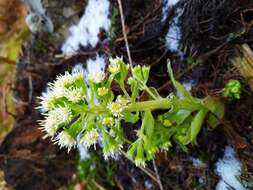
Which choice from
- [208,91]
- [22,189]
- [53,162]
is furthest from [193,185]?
[22,189]

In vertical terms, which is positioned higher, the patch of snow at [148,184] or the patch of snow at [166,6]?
the patch of snow at [166,6]

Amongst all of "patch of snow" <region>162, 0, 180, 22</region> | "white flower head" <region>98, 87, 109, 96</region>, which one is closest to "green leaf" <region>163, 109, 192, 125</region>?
"white flower head" <region>98, 87, 109, 96</region>

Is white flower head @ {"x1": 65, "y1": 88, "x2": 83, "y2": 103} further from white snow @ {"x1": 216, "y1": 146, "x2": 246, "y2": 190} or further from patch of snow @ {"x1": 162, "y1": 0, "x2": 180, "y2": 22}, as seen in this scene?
white snow @ {"x1": 216, "y1": 146, "x2": 246, "y2": 190}

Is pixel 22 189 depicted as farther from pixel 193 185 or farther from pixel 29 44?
pixel 193 185

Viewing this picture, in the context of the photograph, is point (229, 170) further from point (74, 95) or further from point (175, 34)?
point (74, 95)

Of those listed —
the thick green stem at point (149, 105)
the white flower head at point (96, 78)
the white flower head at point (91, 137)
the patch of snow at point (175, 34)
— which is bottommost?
the white flower head at point (91, 137)

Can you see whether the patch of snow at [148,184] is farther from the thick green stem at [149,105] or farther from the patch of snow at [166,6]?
the patch of snow at [166,6]


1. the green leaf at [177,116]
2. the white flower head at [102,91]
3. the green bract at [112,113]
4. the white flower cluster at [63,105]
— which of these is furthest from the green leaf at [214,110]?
the white flower cluster at [63,105]

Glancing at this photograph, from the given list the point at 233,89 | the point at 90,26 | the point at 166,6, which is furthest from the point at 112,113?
the point at 90,26
